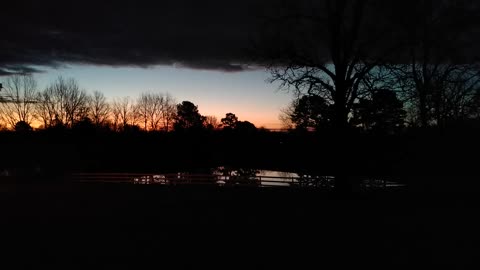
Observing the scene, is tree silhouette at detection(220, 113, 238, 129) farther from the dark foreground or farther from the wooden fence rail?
the dark foreground

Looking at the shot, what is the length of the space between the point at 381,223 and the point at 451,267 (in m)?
5.75

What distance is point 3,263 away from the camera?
10.3 m

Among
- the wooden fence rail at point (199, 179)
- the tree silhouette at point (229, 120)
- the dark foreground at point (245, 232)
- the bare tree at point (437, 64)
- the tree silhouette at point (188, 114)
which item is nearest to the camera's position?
the dark foreground at point (245, 232)

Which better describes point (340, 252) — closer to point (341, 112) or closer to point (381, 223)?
point (381, 223)

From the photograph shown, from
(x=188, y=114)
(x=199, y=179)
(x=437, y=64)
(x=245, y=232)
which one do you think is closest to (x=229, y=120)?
(x=188, y=114)

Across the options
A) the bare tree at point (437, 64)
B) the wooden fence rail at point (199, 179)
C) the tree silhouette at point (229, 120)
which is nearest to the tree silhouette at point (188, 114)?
the tree silhouette at point (229, 120)

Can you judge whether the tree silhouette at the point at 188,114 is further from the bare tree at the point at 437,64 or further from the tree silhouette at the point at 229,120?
the bare tree at the point at 437,64

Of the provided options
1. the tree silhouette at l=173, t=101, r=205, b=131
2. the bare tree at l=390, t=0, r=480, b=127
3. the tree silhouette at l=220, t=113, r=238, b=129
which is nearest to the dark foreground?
the bare tree at l=390, t=0, r=480, b=127

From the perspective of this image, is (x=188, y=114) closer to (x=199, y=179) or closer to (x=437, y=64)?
(x=199, y=179)

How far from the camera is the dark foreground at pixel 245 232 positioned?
1045 centimetres

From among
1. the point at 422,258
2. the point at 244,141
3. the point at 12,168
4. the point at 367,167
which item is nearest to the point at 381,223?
the point at 422,258

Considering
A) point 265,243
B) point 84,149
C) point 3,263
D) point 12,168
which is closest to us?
point 3,263

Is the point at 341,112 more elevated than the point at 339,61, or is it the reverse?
the point at 339,61

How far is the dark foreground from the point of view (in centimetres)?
1045
